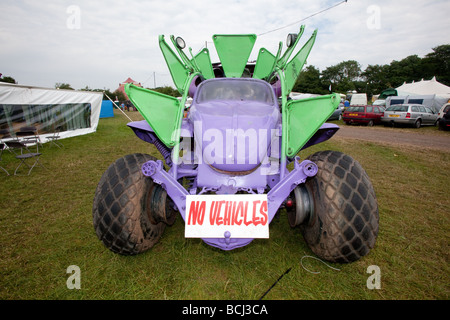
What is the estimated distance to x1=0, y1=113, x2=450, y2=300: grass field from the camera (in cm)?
223

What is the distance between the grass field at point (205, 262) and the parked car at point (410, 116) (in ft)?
49.4

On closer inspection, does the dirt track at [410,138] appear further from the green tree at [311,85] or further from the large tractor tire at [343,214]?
the green tree at [311,85]

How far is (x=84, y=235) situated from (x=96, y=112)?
42.3 ft

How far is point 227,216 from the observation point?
7.05 feet

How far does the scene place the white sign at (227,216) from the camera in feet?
6.98

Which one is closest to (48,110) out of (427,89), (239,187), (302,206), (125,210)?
(125,210)

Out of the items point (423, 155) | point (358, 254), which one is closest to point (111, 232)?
Answer: point (358, 254)

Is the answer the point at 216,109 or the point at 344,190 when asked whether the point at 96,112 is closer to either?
the point at 216,109

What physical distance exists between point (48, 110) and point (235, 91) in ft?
36.6

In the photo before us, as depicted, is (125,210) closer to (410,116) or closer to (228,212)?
(228,212)

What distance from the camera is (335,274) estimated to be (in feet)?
7.94

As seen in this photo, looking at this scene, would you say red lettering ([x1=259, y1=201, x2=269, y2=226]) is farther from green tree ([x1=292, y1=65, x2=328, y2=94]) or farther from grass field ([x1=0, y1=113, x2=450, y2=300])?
green tree ([x1=292, y1=65, x2=328, y2=94])
